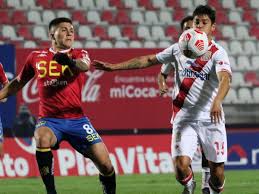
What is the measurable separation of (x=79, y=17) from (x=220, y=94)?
13.8 meters

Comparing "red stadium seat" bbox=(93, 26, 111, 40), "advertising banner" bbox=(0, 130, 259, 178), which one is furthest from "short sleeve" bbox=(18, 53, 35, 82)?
"red stadium seat" bbox=(93, 26, 111, 40)

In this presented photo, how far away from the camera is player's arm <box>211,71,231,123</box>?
768 centimetres

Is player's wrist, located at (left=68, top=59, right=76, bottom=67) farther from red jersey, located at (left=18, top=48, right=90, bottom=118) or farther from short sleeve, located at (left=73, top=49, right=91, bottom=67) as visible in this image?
red jersey, located at (left=18, top=48, right=90, bottom=118)

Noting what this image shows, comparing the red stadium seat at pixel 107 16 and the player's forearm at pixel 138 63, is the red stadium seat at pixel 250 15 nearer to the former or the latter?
the red stadium seat at pixel 107 16

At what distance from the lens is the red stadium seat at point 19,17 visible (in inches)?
811

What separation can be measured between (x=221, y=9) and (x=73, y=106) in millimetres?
15173

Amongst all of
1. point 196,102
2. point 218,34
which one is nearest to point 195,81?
point 196,102

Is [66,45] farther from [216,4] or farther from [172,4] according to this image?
[216,4]

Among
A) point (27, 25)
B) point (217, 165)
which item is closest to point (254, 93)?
point (27, 25)

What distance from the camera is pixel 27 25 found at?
807 inches

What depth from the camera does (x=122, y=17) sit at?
21.9m

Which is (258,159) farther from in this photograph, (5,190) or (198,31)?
(198,31)

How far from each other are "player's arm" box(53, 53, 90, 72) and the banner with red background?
7202mm

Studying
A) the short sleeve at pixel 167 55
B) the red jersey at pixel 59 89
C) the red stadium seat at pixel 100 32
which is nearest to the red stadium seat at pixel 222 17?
the red stadium seat at pixel 100 32
